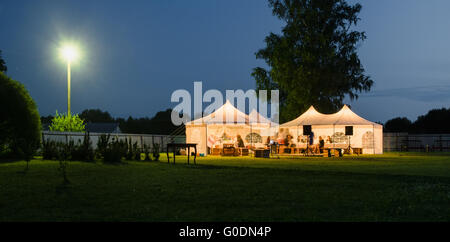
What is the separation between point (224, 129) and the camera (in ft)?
94.9

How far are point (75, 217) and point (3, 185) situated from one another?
3.61 metres

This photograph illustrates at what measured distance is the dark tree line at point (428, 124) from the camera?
51.7m

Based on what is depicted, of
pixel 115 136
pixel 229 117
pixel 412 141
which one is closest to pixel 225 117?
pixel 229 117

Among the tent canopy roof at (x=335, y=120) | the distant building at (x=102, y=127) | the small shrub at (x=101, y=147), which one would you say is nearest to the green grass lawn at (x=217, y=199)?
the small shrub at (x=101, y=147)

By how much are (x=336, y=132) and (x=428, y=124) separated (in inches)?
1204

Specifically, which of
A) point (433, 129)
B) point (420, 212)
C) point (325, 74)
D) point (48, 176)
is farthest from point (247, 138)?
point (433, 129)

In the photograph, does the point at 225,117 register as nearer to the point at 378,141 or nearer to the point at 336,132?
the point at 336,132

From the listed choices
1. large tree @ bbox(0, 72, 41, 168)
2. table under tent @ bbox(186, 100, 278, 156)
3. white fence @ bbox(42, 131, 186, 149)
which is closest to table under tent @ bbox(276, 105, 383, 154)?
table under tent @ bbox(186, 100, 278, 156)

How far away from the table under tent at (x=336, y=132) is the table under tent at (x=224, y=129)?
1451 mm

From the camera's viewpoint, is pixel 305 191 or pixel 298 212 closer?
pixel 298 212

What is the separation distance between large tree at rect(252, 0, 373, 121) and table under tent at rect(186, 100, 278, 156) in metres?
5.36

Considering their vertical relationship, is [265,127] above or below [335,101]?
below
